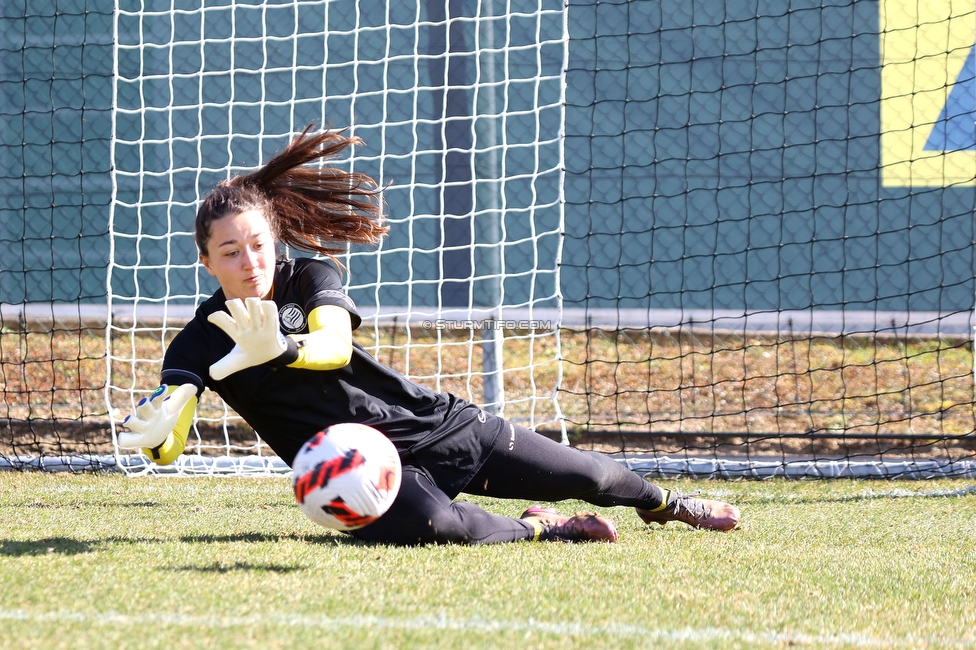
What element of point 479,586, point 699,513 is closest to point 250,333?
point 479,586

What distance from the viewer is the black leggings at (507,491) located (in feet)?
10.8

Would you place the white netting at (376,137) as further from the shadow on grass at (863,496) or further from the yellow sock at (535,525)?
the yellow sock at (535,525)

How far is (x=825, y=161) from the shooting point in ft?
32.9

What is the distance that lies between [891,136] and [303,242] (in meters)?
6.41

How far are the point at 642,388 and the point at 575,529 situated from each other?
466cm

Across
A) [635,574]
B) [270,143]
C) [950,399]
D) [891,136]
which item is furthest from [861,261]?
[635,574]

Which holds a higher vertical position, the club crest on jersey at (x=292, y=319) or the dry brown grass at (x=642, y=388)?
the club crest on jersey at (x=292, y=319)

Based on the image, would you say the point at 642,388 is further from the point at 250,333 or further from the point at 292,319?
the point at 250,333

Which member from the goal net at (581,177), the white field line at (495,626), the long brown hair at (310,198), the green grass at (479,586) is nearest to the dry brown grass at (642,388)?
the goal net at (581,177)

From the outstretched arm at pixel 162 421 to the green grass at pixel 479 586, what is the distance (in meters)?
0.33

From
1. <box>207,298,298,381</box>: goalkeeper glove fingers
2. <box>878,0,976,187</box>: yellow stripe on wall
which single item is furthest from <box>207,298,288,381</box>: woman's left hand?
<box>878,0,976,187</box>: yellow stripe on wall

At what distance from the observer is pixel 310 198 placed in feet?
12.2

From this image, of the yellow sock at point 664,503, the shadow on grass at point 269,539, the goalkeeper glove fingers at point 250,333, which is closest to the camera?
the goalkeeper glove fingers at point 250,333

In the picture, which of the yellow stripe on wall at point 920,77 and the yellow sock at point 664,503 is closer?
the yellow sock at point 664,503
